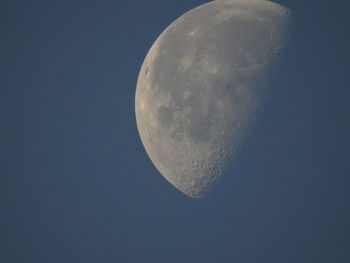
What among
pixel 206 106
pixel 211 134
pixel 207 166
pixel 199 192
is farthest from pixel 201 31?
pixel 199 192

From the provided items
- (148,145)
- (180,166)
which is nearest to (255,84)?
(180,166)

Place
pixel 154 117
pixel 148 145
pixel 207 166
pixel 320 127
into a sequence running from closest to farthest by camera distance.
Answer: pixel 320 127
pixel 207 166
pixel 154 117
pixel 148 145

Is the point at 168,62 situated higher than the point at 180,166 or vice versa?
the point at 168,62

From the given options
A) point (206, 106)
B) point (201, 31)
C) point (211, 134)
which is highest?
point (201, 31)

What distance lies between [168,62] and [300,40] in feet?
11.0

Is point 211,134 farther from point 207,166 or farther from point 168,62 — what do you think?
point 168,62

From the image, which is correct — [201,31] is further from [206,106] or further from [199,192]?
[199,192]

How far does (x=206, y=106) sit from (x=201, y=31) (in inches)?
84.0

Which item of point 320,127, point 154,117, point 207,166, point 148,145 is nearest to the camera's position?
point 320,127

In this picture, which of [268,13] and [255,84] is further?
[268,13]

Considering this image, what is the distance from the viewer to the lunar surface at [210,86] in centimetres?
877

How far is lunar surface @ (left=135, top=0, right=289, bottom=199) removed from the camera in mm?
8766

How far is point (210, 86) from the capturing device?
8.90 meters

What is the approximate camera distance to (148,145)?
11.3 metres
